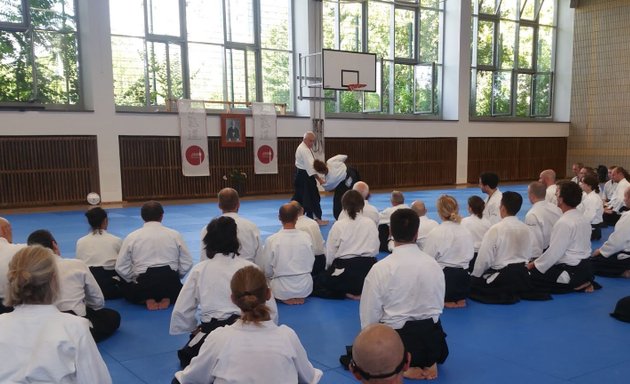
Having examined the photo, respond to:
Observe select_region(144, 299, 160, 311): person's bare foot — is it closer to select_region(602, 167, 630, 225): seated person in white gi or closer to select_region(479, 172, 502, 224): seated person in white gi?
select_region(479, 172, 502, 224): seated person in white gi

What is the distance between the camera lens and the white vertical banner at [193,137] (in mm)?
14430

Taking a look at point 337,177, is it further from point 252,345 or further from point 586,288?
point 252,345

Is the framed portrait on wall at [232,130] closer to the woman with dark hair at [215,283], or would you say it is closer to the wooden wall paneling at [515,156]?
the wooden wall paneling at [515,156]

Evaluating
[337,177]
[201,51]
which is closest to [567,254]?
[337,177]

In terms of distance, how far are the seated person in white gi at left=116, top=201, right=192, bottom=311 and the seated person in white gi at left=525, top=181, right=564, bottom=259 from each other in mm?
4255

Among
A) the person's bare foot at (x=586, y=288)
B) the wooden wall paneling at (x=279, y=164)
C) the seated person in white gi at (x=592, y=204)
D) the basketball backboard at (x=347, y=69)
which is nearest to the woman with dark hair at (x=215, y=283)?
the person's bare foot at (x=586, y=288)

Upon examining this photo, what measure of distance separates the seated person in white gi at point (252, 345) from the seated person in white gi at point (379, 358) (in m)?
0.82

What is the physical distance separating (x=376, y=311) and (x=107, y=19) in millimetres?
12590

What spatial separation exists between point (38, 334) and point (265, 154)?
44.4 feet

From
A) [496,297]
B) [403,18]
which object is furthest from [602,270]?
[403,18]

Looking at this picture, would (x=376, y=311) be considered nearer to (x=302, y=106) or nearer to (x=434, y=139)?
(x=302, y=106)

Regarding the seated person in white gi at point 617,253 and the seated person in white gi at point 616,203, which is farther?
the seated person in white gi at point 616,203

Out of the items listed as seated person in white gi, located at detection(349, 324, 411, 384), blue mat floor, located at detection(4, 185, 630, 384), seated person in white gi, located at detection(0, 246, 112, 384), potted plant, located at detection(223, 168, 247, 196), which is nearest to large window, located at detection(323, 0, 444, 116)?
potted plant, located at detection(223, 168, 247, 196)

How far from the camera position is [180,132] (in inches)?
570
